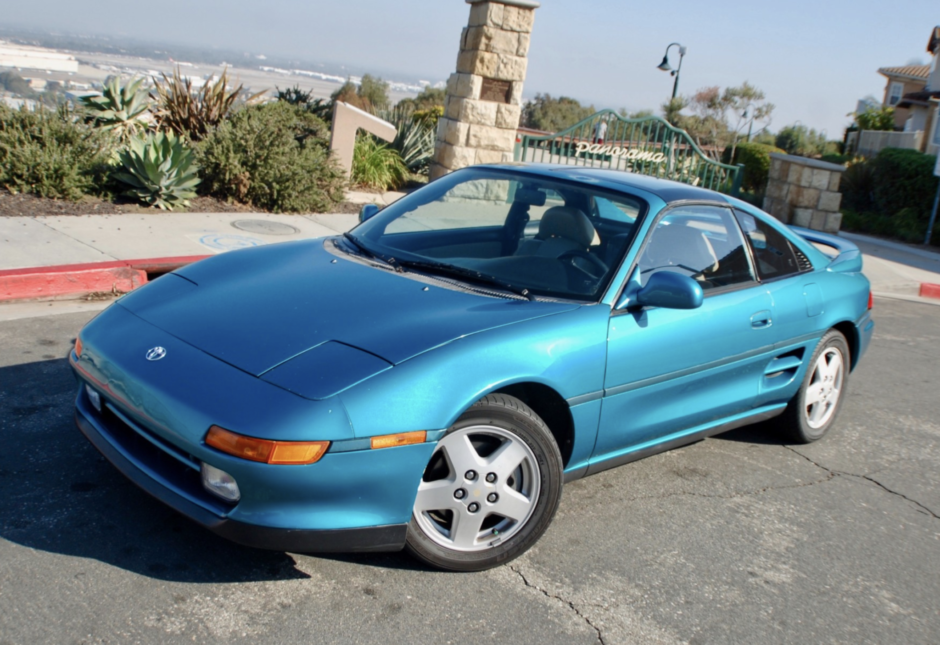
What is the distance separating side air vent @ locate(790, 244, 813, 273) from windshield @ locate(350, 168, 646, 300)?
1.28 metres

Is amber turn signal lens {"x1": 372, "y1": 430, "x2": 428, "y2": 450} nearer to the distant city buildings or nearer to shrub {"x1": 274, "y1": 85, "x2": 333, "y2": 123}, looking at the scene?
shrub {"x1": 274, "y1": 85, "x2": 333, "y2": 123}

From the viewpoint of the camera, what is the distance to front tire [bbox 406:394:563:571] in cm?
301

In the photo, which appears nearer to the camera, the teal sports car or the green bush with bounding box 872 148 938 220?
the teal sports car

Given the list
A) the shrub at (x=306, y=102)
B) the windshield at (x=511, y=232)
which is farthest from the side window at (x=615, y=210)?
the shrub at (x=306, y=102)

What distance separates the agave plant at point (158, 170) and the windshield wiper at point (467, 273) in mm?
5825

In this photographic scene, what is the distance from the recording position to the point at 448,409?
2.89 meters

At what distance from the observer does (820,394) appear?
486 centimetres

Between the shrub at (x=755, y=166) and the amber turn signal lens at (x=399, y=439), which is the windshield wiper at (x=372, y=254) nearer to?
the amber turn signal lens at (x=399, y=439)

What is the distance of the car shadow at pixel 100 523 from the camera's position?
9.92ft

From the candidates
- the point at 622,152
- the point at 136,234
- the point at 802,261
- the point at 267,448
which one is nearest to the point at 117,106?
the point at 136,234

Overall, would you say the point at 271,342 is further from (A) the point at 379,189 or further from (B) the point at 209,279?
(A) the point at 379,189

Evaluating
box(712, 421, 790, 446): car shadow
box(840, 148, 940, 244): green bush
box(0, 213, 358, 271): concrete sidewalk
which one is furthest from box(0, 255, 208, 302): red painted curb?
box(840, 148, 940, 244): green bush

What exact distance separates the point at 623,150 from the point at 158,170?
302 inches

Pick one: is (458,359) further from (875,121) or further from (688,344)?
(875,121)
